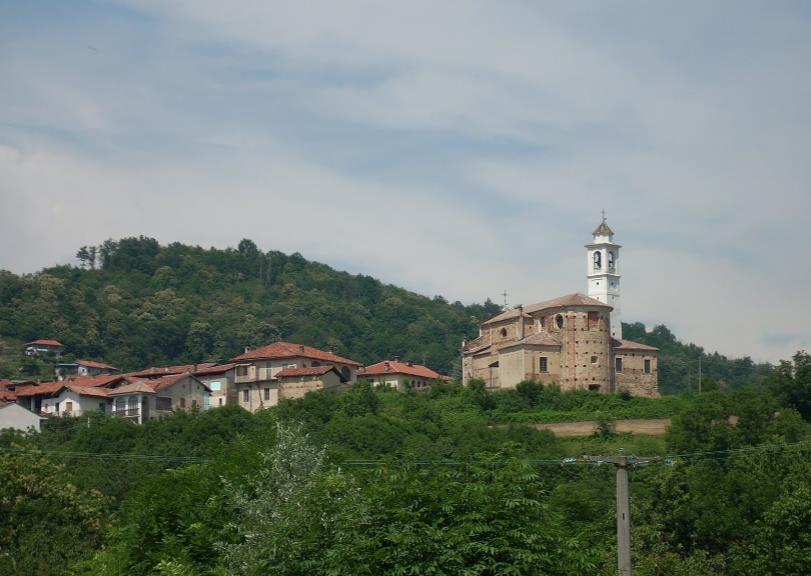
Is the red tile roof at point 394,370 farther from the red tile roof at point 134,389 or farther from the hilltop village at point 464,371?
the red tile roof at point 134,389

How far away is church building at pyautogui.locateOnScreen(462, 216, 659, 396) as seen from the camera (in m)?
85.5

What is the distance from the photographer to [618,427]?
7806 cm

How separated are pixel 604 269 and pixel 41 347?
59.1 metres

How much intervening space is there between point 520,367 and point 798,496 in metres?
39.9

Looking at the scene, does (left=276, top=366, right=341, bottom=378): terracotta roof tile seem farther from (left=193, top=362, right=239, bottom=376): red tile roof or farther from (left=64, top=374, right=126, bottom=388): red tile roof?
(left=64, top=374, right=126, bottom=388): red tile roof

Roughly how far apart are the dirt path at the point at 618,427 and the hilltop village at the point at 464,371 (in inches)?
242

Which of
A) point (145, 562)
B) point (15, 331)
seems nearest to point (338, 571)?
point (145, 562)

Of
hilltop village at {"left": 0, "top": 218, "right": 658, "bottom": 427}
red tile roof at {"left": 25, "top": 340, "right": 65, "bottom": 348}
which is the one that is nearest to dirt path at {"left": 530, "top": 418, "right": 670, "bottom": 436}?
hilltop village at {"left": 0, "top": 218, "right": 658, "bottom": 427}

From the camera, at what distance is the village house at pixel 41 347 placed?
429 feet

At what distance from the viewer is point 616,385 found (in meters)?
86.8

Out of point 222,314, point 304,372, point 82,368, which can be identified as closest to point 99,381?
point 304,372

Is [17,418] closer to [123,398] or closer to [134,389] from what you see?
[123,398]

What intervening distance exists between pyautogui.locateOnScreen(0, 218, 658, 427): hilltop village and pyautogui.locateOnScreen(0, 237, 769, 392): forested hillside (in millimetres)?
27058

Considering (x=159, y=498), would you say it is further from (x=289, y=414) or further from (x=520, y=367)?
(x=520, y=367)
